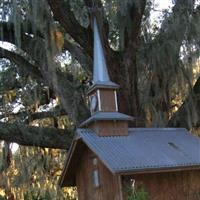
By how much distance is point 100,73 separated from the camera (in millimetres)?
8875

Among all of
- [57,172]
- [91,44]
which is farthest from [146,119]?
[57,172]

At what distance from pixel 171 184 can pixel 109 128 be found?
1.36 metres

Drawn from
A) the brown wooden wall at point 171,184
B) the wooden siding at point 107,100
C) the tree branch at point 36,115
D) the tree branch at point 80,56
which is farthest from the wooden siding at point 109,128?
the tree branch at point 36,115

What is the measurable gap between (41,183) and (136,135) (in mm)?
7339

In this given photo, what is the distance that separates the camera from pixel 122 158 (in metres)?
7.25

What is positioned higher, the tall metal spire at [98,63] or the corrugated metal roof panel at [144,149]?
the tall metal spire at [98,63]

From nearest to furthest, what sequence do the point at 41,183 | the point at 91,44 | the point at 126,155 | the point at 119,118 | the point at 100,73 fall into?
the point at 126,155 < the point at 119,118 < the point at 100,73 < the point at 91,44 < the point at 41,183

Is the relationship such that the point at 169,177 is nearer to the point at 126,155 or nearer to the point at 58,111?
the point at 126,155

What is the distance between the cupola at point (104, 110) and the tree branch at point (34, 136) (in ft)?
7.22

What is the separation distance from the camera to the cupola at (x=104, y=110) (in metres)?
7.96

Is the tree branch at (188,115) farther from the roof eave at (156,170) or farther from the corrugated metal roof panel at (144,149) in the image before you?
the roof eave at (156,170)

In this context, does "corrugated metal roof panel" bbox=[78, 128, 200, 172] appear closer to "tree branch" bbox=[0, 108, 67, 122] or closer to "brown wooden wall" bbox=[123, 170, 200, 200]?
"brown wooden wall" bbox=[123, 170, 200, 200]

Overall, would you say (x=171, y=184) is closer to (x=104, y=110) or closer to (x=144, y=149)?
(x=144, y=149)

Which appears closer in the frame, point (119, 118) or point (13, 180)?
point (119, 118)
